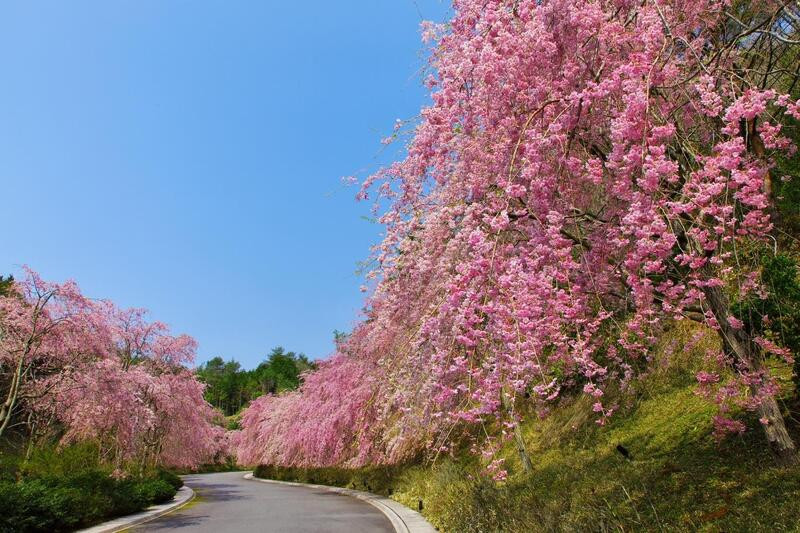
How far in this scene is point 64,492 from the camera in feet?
44.3

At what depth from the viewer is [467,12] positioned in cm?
699

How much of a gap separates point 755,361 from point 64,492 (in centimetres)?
1529

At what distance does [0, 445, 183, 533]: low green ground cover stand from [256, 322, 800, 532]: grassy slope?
29.8 feet

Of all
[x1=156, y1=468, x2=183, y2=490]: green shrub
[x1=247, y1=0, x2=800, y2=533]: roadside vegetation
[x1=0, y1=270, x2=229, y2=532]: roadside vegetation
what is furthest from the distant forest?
[x1=247, y1=0, x2=800, y2=533]: roadside vegetation

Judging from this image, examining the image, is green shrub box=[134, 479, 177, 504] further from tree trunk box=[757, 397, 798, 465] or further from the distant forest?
the distant forest

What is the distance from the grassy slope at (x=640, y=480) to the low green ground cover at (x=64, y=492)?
909 cm

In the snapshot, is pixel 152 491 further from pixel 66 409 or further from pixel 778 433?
pixel 778 433

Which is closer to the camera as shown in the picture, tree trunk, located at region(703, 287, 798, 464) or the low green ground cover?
tree trunk, located at region(703, 287, 798, 464)

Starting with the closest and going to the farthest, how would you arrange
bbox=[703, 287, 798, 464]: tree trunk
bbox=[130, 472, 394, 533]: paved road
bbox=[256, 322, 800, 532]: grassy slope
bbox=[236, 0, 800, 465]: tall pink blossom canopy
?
bbox=[236, 0, 800, 465]: tall pink blossom canopy
bbox=[256, 322, 800, 532]: grassy slope
bbox=[703, 287, 798, 464]: tree trunk
bbox=[130, 472, 394, 533]: paved road

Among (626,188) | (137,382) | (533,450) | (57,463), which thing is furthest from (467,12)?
(137,382)

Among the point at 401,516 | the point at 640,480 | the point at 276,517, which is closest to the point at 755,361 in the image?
the point at 640,480

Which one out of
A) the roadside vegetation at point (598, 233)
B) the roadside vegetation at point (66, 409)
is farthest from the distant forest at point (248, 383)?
the roadside vegetation at point (598, 233)

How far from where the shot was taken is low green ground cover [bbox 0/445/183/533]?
38.6 ft

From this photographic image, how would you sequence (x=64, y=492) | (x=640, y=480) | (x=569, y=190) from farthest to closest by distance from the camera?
(x=64, y=492), (x=640, y=480), (x=569, y=190)
